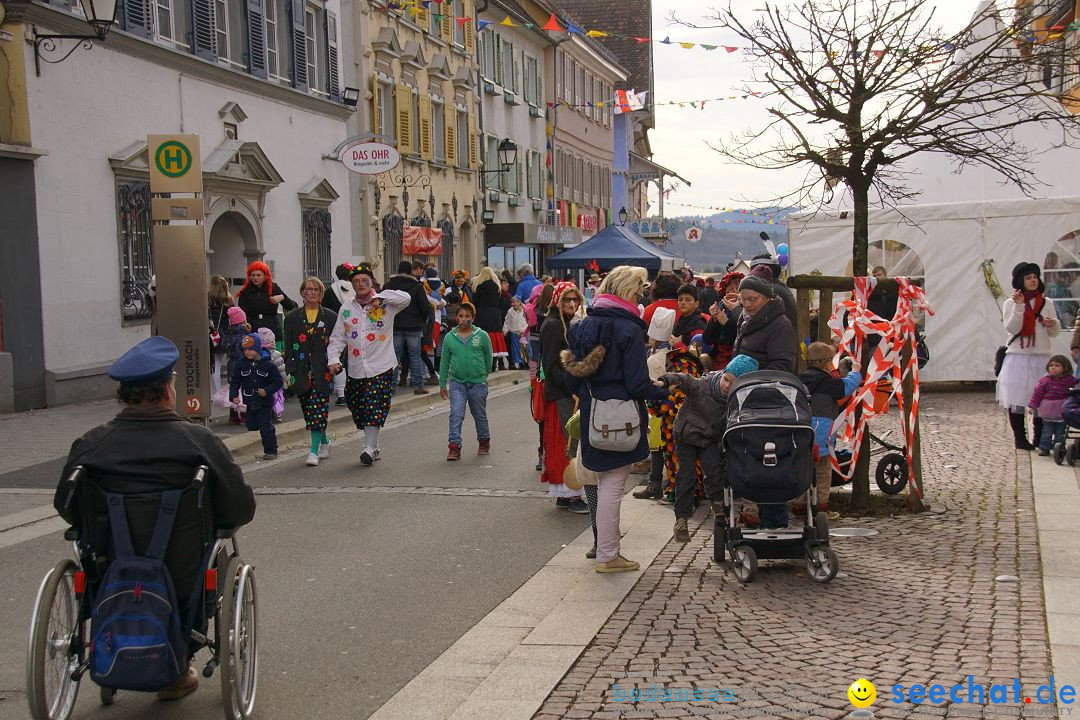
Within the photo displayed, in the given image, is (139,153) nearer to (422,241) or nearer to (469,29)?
(422,241)

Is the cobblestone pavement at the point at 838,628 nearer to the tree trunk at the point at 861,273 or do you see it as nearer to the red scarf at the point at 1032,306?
the tree trunk at the point at 861,273

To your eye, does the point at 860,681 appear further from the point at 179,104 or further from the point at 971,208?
the point at 179,104

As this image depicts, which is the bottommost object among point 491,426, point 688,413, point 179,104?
point 491,426

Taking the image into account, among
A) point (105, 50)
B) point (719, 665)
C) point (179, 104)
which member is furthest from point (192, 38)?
point (719, 665)

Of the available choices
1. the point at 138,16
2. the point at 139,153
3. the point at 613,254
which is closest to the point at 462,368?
the point at 139,153

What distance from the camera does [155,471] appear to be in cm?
448

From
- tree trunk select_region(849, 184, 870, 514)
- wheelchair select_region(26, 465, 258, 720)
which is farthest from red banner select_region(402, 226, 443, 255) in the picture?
wheelchair select_region(26, 465, 258, 720)

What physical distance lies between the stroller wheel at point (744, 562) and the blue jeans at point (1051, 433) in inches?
217

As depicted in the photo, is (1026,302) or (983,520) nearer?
(983,520)

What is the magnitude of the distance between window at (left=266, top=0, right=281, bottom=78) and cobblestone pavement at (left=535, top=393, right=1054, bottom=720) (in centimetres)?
1599

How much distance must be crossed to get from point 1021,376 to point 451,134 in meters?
22.6

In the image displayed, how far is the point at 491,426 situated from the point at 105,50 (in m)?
7.44

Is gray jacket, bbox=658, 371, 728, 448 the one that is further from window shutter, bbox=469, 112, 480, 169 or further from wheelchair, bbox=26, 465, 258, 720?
window shutter, bbox=469, 112, 480, 169

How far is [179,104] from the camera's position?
60.8 feet
